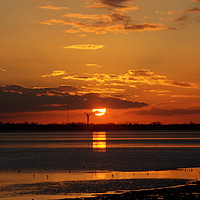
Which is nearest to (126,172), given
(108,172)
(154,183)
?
(108,172)

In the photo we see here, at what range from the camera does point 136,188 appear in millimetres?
55281

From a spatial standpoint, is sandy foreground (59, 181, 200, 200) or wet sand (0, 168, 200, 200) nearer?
sandy foreground (59, 181, 200, 200)

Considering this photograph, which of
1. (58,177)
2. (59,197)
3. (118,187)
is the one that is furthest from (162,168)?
(59,197)

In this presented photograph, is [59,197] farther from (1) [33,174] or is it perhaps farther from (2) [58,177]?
(1) [33,174]

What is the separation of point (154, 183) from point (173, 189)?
764 cm

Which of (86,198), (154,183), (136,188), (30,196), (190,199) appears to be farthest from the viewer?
(154,183)

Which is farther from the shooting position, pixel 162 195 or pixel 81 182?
pixel 81 182

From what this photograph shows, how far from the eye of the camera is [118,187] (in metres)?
56.4

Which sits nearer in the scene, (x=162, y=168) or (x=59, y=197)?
(x=59, y=197)

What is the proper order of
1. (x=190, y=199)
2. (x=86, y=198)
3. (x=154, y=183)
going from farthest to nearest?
1. (x=154, y=183)
2. (x=86, y=198)
3. (x=190, y=199)

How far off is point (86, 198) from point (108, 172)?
90.3 ft

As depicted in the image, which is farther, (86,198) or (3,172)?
(3,172)

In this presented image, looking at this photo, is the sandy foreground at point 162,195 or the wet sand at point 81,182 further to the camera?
the wet sand at point 81,182

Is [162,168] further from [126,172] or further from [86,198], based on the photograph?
[86,198]
